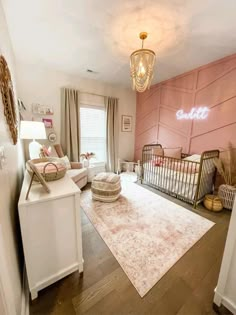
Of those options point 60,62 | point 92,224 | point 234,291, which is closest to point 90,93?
point 60,62

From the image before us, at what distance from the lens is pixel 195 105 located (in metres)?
3.12

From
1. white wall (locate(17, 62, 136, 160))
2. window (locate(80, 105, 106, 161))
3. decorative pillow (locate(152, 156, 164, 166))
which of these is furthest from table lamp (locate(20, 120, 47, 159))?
decorative pillow (locate(152, 156, 164, 166))

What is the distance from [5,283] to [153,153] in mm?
3131

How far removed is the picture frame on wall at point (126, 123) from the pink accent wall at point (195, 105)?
441mm

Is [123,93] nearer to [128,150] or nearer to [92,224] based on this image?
[128,150]

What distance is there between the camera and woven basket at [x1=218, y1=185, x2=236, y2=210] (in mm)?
2373

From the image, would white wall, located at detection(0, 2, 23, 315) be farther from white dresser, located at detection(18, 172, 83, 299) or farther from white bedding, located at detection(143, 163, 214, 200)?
white bedding, located at detection(143, 163, 214, 200)

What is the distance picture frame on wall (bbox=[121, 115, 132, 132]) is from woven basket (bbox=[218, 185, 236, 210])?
9.77 ft

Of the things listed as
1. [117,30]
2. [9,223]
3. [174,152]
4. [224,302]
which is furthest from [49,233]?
[174,152]

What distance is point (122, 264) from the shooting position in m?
1.40

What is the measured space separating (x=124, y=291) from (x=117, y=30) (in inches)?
114

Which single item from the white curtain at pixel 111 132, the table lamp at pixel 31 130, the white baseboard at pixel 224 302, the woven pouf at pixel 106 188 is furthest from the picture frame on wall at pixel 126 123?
the white baseboard at pixel 224 302

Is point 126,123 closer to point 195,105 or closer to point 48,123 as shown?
point 195,105

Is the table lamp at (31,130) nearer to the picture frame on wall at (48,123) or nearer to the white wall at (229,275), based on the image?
the picture frame on wall at (48,123)
